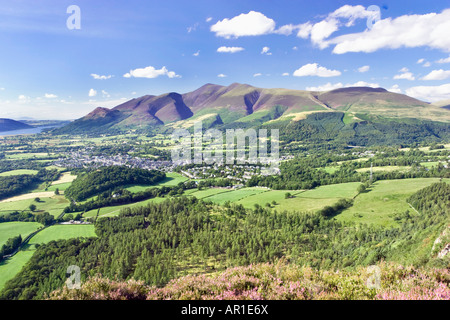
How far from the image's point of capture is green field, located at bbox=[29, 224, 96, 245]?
33963 mm

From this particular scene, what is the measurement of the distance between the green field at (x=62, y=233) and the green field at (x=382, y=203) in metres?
39.9

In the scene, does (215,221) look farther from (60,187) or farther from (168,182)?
(60,187)

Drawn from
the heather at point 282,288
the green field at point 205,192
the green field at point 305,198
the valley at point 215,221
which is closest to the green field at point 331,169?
the valley at point 215,221

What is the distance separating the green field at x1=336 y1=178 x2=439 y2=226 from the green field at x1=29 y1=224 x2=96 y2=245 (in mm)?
39929

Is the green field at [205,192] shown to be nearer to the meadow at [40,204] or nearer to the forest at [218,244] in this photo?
the forest at [218,244]

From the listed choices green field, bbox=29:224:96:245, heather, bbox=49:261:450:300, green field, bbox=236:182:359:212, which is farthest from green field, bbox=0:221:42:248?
heather, bbox=49:261:450:300

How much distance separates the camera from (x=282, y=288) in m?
6.84

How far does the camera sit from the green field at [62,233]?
33963 mm

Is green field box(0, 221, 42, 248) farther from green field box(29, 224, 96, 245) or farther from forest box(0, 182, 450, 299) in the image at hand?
forest box(0, 182, 450, 299)

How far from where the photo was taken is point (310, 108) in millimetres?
197625

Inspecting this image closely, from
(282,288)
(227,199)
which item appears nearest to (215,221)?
(227,199)
